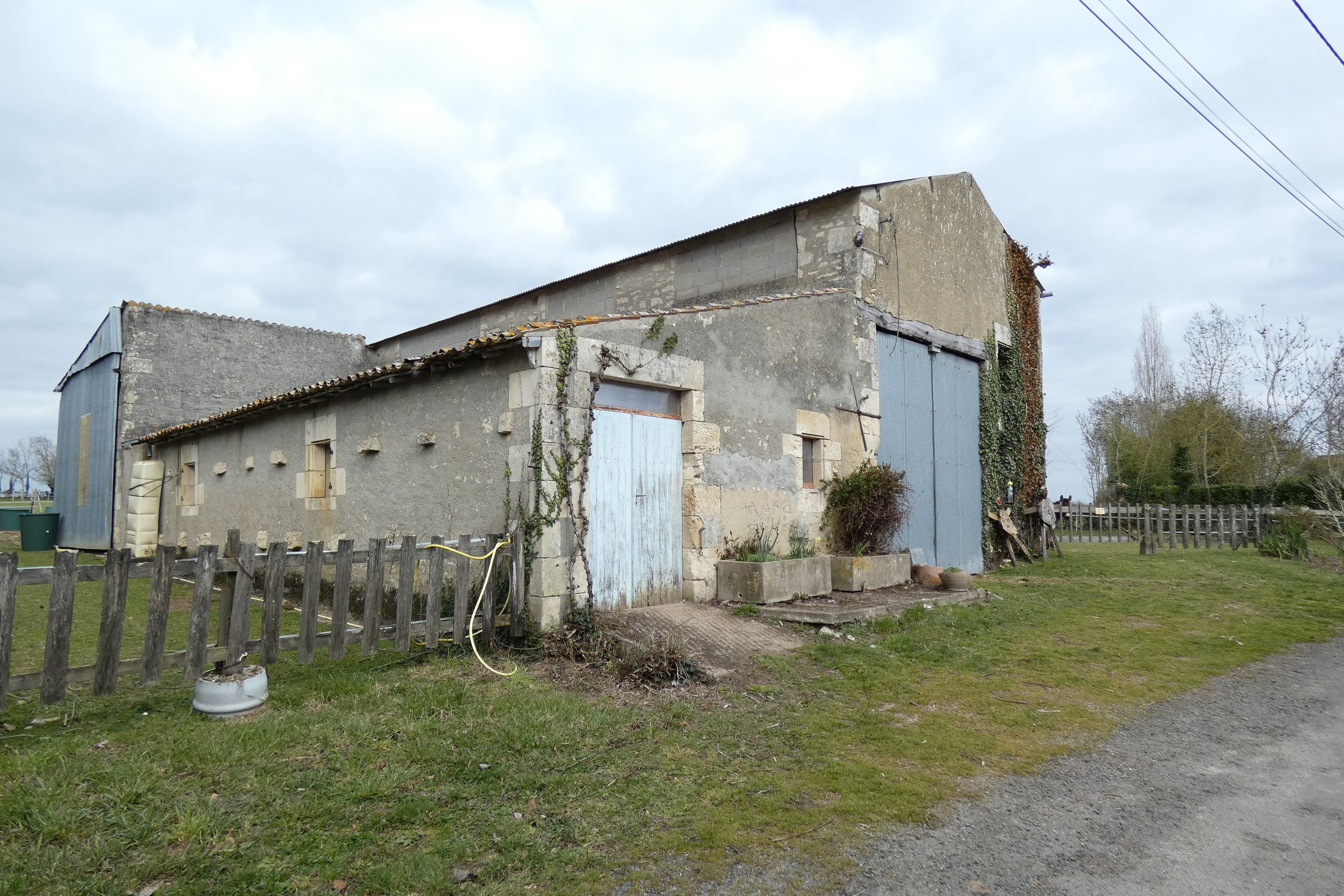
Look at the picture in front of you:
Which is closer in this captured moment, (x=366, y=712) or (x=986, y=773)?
(x=986, y=773)

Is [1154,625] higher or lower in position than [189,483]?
lower

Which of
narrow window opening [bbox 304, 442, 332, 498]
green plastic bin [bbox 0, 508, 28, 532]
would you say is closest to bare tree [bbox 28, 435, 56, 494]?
green plastic bin [bbox 0, 508, 28, 532]

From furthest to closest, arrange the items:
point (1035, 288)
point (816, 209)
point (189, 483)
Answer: point (1035, 288)
point (189, 483)
point (816, 209)

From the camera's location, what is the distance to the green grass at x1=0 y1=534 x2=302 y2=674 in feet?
19.9

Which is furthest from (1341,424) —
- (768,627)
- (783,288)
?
(768,627)

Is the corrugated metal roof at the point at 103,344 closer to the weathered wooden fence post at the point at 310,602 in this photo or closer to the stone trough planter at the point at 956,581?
the weathered wooden fence post at the point at 310,602

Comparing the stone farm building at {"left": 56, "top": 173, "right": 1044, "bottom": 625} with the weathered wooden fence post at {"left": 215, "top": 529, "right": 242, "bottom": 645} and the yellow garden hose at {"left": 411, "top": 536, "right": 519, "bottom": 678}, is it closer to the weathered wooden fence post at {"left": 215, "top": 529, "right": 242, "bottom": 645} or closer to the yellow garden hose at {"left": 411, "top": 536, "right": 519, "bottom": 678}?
the yellow garden hose at {"left": 411, "top": 536, "right": 519, "bottom": 678}

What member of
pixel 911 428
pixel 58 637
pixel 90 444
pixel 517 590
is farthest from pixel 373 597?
pixel 90 444

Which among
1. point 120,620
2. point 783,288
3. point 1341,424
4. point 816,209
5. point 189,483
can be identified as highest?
point 816,209

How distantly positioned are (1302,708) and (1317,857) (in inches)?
108

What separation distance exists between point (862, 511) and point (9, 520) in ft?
76.0

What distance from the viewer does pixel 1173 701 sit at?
5.23m

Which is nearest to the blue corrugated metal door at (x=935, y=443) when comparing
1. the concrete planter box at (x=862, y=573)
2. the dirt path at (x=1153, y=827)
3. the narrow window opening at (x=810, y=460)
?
the concrete planter box at (x=862, y=573)

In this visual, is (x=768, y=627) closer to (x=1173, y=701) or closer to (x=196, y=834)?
(x=1173, y=701)
